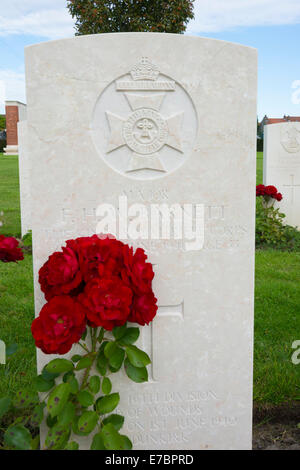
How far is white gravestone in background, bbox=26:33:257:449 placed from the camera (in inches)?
75.5

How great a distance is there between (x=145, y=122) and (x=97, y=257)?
2.12 feet

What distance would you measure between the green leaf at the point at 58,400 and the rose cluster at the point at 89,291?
19 centimetres

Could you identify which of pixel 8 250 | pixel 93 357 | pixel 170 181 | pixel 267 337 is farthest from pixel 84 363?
pixel 267 337

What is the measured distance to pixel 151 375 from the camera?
2137 millimetres

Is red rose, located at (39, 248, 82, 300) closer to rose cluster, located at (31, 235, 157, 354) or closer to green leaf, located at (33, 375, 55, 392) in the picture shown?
rose cluster, located at (31, 235, 157, 354)

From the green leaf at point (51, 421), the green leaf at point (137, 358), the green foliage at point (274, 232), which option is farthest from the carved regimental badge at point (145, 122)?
the green foliage at point (274, 232)

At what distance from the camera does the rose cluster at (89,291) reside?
5.42 feet

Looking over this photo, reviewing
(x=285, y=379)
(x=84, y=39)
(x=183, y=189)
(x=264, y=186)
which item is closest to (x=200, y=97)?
(x=183, y=189)

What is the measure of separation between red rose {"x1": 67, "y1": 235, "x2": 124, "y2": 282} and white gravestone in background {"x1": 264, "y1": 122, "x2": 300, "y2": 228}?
18.8 ft

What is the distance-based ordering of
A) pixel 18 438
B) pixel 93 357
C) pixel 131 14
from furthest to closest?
pixel 131 14 → pixel 93 357 → pixel 18 438

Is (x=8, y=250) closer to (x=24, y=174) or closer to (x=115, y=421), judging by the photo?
(x=115, y=421)

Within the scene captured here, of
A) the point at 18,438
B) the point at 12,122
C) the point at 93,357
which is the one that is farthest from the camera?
the point at 12,122

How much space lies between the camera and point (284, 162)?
23.1ft

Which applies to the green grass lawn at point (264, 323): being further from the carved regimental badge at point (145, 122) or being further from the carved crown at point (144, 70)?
the carved crown at point (144, 70)
